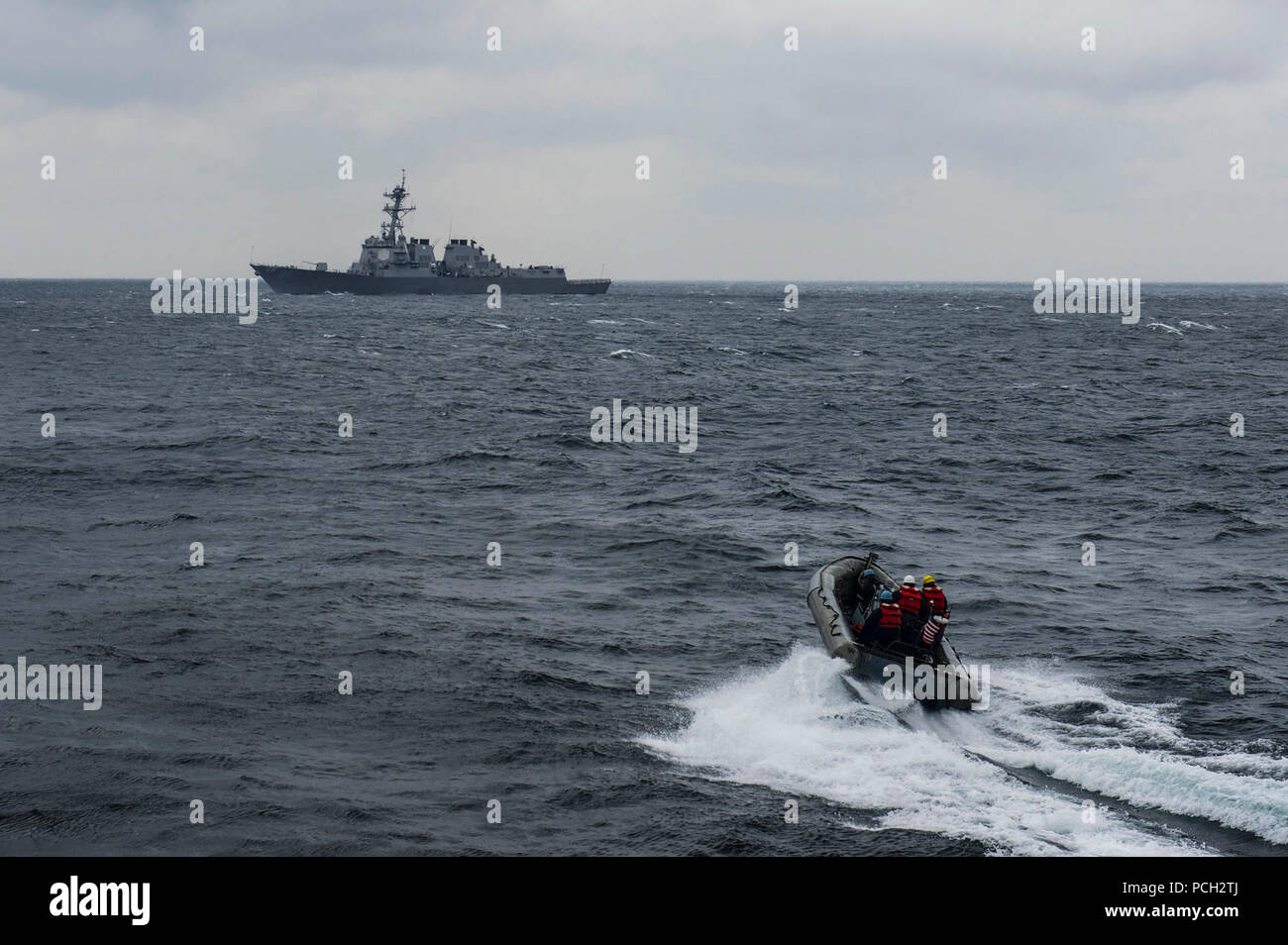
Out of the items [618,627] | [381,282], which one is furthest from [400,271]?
[618,627]

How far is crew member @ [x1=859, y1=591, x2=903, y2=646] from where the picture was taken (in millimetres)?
18139

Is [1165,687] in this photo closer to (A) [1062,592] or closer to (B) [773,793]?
(A) [1062,592]

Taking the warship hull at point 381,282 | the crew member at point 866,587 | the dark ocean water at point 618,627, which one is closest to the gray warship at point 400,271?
the warship hull at point 381,282

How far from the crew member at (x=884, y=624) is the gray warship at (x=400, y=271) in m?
147

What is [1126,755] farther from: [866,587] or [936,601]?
[866,587]

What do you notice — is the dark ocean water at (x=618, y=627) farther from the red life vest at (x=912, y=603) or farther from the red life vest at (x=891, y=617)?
the red life vest at (x=912, y=603)

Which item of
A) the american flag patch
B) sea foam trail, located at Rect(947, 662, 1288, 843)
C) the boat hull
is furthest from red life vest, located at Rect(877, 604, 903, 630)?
sea foam trail, located at Rect(947, 662, 1288, 843)

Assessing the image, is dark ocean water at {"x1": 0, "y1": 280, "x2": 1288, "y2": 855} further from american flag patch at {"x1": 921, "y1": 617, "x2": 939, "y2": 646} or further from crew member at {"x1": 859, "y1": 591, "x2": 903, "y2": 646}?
american flag patch at {"x1": 921, "y1": 617, "x2": 939, "y2": 646}

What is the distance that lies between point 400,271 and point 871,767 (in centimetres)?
14996

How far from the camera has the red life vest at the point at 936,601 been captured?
1809 centimetres

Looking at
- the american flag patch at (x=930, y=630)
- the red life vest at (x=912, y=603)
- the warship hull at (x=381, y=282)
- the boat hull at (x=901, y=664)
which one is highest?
the warship hull at (x=381, y=282)
